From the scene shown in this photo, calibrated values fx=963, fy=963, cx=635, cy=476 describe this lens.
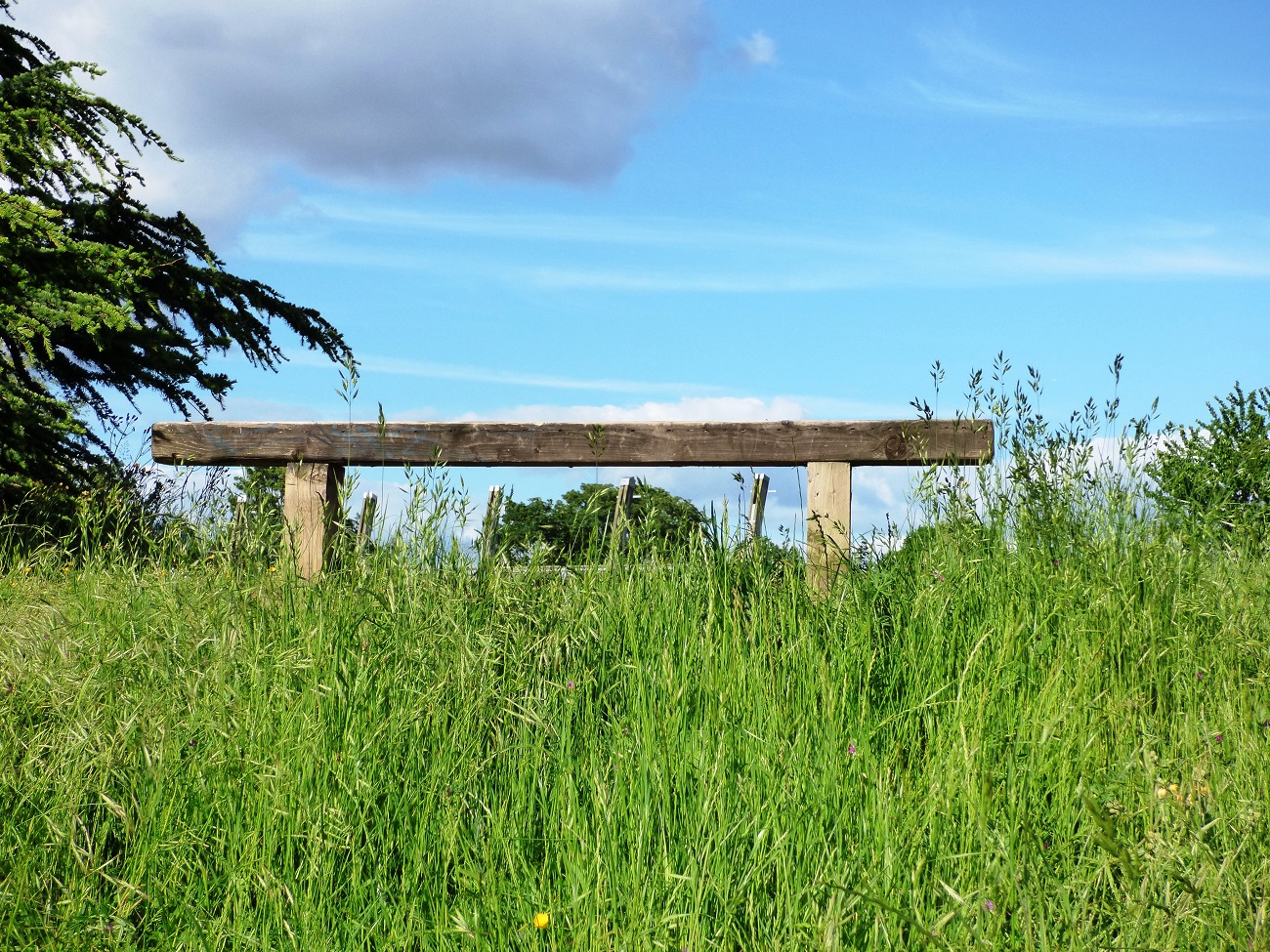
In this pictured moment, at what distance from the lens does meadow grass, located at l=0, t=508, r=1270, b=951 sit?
6.84ft

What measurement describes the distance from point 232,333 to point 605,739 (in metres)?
9.33

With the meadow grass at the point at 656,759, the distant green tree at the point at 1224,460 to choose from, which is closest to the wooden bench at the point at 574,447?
the meadow grass at the point at 656,759

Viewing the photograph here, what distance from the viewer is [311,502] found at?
18.9 ft

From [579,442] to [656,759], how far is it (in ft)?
11.0

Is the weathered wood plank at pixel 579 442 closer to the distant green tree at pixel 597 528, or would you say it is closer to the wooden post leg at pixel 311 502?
the wooden post leg at pixel 311 502

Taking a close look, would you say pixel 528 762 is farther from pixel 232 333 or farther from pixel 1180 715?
pixel 232 333

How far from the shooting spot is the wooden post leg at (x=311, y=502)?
18.1 ft

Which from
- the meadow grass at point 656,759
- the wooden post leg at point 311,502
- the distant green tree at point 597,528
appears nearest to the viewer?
the meadow grass at point 656,759

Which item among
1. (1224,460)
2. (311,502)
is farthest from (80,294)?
(1224,460)

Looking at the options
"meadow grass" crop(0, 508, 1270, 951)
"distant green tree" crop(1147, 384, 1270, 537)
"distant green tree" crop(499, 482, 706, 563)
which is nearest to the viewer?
"meadow grass" crop(0, 508, 1270, 951)

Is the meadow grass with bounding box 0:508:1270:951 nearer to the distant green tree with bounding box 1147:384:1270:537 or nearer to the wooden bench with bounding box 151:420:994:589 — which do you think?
the wooden bench with bounding box 151:420:994:589

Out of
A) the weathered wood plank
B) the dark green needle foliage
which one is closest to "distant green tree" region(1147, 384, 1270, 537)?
the weathered wood plank

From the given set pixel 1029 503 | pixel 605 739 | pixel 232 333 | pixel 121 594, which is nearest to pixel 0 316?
pixel 232 333

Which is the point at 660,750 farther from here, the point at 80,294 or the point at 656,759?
the point at 80,294
